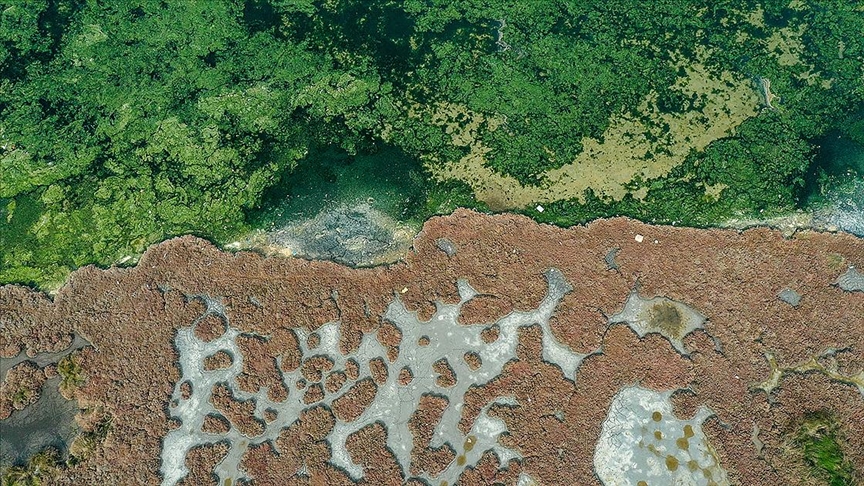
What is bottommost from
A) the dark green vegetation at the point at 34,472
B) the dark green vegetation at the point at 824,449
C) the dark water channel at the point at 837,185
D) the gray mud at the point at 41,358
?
the dark green vegetation at the point at 34,472

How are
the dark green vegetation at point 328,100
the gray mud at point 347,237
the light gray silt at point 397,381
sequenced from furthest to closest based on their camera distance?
the dark green vegetation at point 328,100
the gray mud at point 347,237
the light gray silt at point 397,381

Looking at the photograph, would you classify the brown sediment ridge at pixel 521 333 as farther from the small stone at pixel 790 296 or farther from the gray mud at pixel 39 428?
the gray mud at pixel 39 428

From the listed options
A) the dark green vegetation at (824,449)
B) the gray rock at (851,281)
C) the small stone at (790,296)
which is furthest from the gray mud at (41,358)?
the gray rock at (851,281)

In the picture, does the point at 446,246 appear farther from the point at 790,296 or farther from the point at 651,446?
the point at 790,296

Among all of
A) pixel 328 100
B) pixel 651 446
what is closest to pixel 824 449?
pixel 651 446

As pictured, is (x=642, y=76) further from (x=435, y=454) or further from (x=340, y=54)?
(x=435, y=454)

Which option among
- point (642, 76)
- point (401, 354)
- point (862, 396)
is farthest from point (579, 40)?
point (862, 396)

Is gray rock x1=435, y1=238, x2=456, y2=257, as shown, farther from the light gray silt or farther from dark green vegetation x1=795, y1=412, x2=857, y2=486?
dark green vegetation x1=795, y1=412, x2=857, y2=486
